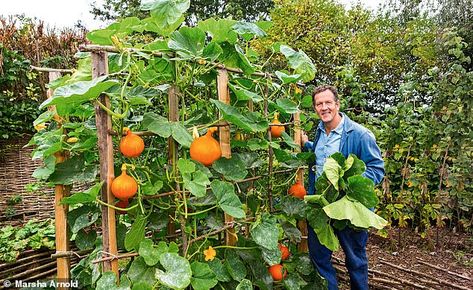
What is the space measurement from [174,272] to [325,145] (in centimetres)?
116

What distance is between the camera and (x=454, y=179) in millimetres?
3113

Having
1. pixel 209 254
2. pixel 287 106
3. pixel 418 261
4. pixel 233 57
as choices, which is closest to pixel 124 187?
pixel 209 254

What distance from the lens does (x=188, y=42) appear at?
143 cm

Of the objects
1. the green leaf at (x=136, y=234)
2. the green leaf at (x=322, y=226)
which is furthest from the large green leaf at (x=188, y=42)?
the green leaf at (x=322, y=226)

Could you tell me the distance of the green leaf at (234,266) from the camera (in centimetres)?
161

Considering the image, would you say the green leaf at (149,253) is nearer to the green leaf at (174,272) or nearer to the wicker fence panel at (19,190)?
the green leaf at (174,272)

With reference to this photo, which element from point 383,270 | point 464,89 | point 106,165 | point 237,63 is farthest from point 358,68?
point 106,165

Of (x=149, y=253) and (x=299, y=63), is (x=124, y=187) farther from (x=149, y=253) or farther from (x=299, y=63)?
(x=299, y=63)

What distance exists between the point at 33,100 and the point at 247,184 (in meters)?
3.09

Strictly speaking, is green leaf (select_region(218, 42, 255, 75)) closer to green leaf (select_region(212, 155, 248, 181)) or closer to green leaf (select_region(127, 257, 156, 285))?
green leaf (select_region(212, 155, 248, 181))

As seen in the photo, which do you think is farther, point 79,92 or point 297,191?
point 297,191

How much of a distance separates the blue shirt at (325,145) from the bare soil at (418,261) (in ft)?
3.31

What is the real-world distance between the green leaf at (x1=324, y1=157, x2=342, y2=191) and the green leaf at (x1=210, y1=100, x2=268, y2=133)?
330mm

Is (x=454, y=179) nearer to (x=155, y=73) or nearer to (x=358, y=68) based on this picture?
(x=155, y=73)
